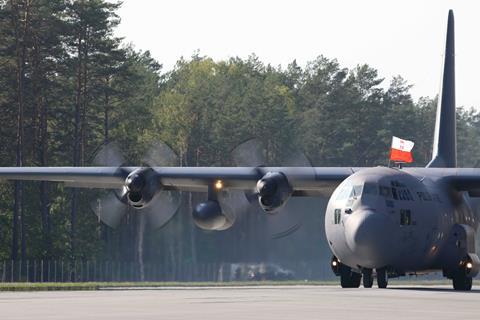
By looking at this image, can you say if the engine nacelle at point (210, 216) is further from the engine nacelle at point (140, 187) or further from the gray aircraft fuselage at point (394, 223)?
the gray aircraft fuselage at point (394, 223)

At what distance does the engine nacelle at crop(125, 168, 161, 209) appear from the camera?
41969mm

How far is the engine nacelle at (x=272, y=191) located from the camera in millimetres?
40594

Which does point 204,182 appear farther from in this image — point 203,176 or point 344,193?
point 344,193

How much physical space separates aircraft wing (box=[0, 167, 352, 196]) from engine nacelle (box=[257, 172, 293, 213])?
0.71m

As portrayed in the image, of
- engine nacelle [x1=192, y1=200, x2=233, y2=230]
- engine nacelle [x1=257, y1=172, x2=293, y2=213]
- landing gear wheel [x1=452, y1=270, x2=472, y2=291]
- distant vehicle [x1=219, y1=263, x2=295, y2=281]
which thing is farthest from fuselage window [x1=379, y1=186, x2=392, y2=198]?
distant vehicle [x1=219, y1=263, x2=295, y2=281]

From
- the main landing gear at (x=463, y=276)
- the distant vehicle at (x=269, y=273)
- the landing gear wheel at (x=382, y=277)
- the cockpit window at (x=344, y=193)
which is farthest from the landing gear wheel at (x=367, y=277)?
the distant vehicle at (x=269, y=273)

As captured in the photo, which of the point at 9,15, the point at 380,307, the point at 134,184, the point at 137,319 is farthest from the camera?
the point at 9,15

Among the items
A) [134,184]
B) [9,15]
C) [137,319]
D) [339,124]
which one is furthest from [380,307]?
[339,124]

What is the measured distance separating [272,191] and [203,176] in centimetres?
368

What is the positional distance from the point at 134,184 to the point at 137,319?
19767mm

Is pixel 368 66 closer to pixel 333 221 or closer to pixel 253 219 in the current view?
pixel 253 219

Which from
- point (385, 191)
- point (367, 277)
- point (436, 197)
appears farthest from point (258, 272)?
point (385, 191)

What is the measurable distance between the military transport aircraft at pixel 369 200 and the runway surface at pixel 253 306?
365 centimetres

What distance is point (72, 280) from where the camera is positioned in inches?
3137
